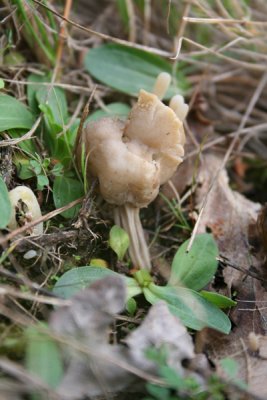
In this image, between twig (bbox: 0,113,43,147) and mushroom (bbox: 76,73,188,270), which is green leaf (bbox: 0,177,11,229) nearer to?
twig (bbox: 0,113,43,147)

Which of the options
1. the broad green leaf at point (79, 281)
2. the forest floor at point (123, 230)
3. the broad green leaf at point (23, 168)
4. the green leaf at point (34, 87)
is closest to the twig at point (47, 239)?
the forest floor at point (123, 230)

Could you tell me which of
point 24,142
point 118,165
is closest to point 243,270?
point 118,165

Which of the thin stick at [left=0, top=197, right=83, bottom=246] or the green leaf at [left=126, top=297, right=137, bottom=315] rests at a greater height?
the thin stick at [left=0, top=197, right=83, bottom=246]

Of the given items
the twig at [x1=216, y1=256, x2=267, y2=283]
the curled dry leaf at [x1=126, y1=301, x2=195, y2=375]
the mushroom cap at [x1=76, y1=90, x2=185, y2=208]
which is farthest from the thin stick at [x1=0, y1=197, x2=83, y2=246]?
the twig at [x1=216, y1=256, x2=267, y2=283]

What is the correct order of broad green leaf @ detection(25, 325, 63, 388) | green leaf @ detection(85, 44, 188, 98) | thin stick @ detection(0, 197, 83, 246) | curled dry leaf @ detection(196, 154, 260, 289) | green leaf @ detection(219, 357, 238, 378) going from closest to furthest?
broad green leaf @ detection(25, 325, 63, 388) → green leaf @ detection(219, 357, 238, 378) → thin stick @ detection(0, 197, 83, 246) → curled dry leaf @ detection(196, 154, 260, 289) → green leaf @ detection(85, 44, 188, 98)

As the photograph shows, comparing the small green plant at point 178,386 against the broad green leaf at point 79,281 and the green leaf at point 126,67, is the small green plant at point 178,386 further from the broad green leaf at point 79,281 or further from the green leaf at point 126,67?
the green leaf at point 126,67

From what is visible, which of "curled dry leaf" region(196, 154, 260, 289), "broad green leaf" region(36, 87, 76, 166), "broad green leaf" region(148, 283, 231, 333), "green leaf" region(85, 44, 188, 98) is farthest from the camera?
"green leaf" region(85, 44, 188, 98)

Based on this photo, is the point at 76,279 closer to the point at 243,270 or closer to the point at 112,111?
the point at 243,270
